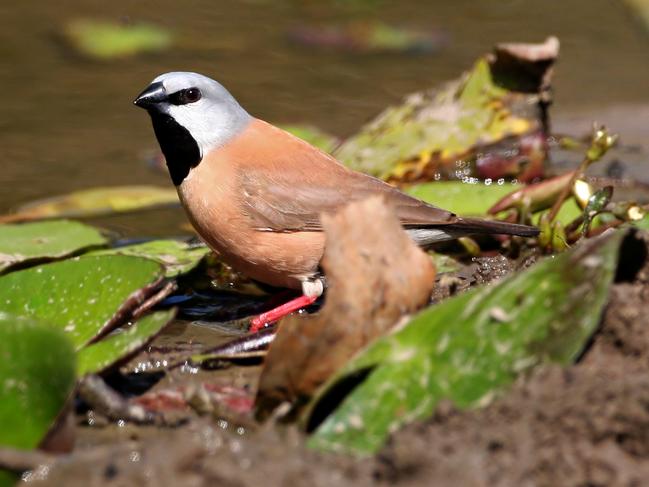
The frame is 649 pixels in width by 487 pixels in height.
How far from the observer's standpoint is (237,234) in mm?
4516

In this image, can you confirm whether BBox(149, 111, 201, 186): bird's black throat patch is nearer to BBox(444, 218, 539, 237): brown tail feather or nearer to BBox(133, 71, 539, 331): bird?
BBox(133, 71, 539, 331): bird

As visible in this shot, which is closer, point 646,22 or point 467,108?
point 467,108

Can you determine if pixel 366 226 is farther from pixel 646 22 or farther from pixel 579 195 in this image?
pixel 646 22

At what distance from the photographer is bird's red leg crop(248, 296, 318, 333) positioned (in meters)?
4.48

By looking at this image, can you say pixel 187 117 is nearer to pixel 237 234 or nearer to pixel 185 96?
pixel 185 96

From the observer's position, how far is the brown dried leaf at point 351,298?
3053 mm

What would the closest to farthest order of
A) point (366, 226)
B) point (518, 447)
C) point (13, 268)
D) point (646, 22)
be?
point (518, 447) < point (366, 226) < point (13, 268) < point (646, 22)

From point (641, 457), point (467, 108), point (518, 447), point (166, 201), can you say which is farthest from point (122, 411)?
point (467, 108)

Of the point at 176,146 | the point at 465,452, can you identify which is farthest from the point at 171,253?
the point at 465,452

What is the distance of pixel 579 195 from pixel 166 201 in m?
2.50

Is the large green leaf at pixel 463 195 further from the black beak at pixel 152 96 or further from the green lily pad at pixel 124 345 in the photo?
Answer: the green lily pad at pixel 124 345

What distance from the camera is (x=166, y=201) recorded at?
6426mm

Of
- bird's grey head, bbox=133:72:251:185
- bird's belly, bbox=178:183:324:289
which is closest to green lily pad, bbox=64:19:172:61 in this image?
bird's grey head, bbox=133:72:251:185

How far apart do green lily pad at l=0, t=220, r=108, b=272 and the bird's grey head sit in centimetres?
64
